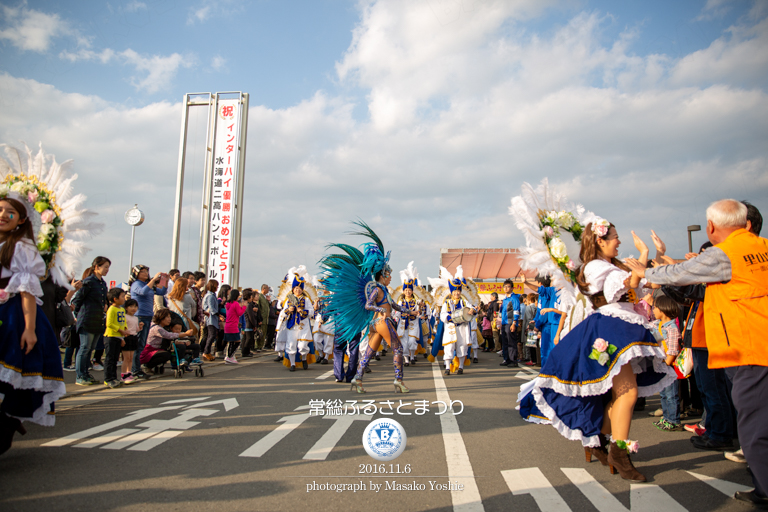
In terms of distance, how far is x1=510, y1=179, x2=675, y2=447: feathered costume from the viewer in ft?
11.4

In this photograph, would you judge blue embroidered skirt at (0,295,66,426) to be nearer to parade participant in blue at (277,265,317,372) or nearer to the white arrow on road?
the white arrow on road

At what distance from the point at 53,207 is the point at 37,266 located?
0.89m

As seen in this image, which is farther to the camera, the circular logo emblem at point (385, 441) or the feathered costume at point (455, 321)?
the feathered costume at point (455, 321)

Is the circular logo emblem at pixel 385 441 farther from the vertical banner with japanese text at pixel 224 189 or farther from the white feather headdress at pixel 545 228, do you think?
the vertical banner with japanese text at pixel 224 189

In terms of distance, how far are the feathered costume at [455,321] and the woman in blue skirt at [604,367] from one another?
6.00m

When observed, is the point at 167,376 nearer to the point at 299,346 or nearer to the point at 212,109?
the point at 299,346

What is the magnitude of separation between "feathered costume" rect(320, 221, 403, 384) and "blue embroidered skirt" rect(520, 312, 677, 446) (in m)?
3.75

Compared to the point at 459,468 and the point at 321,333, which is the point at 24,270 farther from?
the point at 321,333

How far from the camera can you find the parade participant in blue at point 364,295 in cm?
728

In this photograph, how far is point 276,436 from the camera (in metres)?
4.38

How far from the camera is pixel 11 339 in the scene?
346cm

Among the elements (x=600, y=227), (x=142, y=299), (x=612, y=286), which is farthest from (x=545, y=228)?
(x=142, y=299)

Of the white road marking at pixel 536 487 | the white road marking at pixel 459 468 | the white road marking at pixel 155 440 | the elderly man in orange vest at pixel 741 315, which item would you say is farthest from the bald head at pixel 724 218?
the white road marking at pixel 155 440

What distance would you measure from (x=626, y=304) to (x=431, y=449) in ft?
6.51
